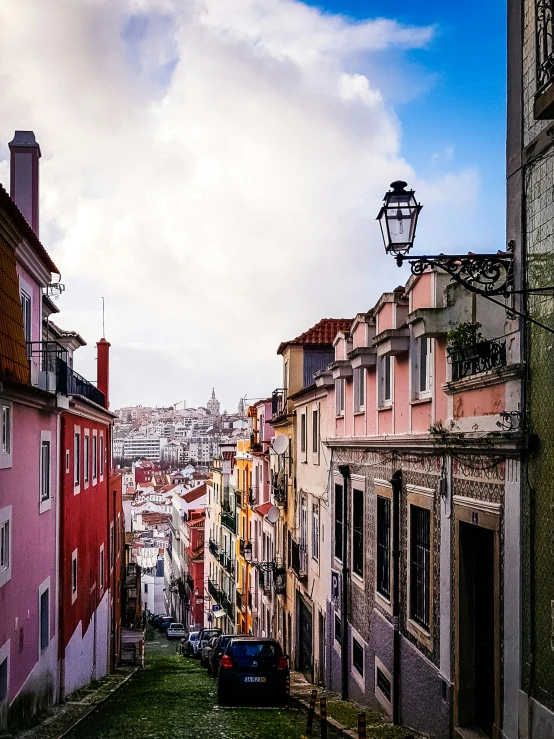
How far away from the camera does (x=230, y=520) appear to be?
46344 mm

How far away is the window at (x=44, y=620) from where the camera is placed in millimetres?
16469

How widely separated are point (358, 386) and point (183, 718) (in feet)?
23.8

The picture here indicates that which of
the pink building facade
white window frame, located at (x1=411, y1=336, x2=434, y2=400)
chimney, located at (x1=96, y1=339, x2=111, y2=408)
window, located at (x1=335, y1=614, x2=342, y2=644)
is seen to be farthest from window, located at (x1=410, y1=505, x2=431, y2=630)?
chimney, located at (x1=96, y1=339, x2=111, y2=408)

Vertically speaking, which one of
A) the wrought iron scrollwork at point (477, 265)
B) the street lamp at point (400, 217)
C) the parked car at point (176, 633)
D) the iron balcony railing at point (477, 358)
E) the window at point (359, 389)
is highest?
the street lamp at point (400, 217)

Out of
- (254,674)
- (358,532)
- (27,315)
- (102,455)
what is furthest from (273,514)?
(27,315)

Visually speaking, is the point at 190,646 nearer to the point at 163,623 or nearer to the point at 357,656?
the point at 357,656

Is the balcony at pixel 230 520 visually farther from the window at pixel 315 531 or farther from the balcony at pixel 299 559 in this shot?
the window at pixel 315 531

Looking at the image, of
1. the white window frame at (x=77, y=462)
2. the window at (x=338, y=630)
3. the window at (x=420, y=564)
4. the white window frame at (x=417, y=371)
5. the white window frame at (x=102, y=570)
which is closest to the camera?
the window at (x=420, y=564)

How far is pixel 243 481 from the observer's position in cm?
4262

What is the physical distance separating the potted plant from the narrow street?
6.31 m

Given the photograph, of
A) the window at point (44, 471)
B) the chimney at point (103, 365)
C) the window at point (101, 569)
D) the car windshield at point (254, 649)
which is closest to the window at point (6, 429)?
the window at point (44, 471)

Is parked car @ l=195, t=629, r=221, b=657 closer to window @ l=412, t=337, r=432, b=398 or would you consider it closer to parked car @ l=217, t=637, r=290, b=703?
parked car @ l=217, t=637, r=290, b=703

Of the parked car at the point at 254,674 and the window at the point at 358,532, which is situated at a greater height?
the window at the point at 358,532

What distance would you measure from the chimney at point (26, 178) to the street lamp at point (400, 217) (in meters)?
13.1
